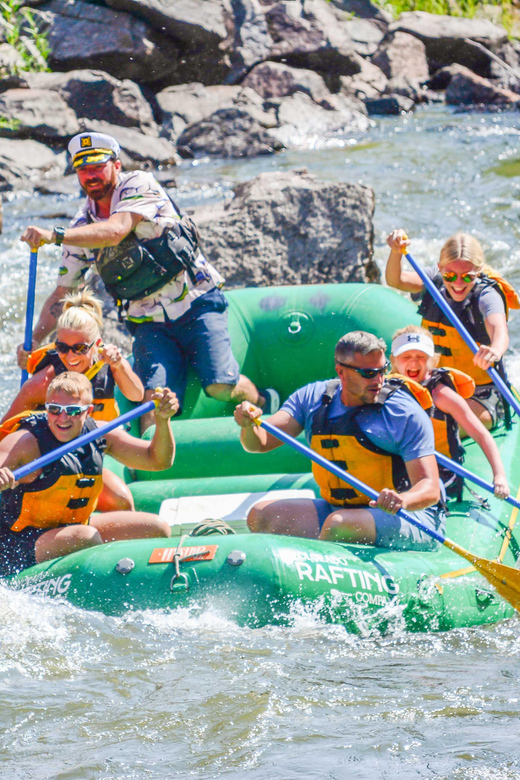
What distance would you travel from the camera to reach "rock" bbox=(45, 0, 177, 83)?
12.8m

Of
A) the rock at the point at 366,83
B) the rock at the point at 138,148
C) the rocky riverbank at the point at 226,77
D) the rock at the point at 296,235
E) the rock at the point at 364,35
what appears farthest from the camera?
the rock at the point at 364,35

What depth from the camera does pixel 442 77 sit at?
14508 millimetres

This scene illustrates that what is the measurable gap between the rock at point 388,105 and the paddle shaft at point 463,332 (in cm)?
978

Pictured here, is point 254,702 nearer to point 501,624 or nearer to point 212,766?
point 212,766

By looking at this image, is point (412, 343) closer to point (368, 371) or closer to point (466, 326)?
point (368, 371)

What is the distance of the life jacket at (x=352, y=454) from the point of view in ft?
11.5

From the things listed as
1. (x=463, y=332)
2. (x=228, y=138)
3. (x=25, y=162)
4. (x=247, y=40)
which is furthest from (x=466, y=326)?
(x=247, y=40)

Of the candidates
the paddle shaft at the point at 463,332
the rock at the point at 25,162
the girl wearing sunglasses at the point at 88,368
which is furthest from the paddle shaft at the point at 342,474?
the rock at the point at 25,162

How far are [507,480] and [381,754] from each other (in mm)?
1642

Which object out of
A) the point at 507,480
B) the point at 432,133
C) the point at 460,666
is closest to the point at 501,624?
the point at 460,666

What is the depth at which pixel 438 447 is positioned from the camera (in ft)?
13.0

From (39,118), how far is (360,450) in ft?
29.5

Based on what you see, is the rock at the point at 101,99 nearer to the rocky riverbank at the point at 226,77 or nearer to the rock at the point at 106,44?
the rocky riverbank at the point at 226,77

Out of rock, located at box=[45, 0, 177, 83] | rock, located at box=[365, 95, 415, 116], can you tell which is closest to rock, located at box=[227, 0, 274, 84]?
rock, located at box=[45, 0, 177, 83]
